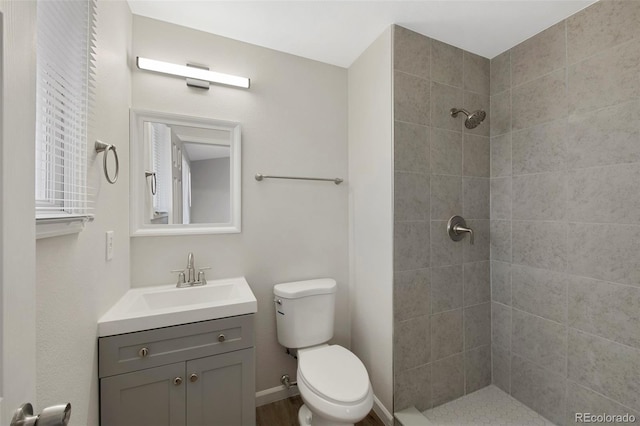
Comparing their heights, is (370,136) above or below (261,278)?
above

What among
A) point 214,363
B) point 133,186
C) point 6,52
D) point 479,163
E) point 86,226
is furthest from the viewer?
point 479,163

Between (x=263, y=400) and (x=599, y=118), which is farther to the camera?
(x=263, y=400)

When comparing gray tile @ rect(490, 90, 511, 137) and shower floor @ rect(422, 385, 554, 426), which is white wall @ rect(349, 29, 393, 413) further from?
gray tile @ rect(490, 90, 511, 137)

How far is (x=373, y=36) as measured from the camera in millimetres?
1663

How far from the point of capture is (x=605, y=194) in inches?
52.3

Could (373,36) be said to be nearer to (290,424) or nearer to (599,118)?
(599,118)

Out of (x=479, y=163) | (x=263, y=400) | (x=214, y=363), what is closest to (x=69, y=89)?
(x=214, y=363)

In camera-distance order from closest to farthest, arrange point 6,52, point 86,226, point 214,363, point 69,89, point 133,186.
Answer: point 6,52, point 69,89, point 86,226, point 214,363, point 133,186

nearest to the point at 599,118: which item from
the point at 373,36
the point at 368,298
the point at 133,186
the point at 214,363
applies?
the point at 373,36

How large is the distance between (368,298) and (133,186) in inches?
61.4

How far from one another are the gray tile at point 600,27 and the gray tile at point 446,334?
1.62m

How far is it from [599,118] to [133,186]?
2483mm

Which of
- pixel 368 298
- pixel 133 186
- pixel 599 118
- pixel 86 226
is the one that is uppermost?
pixel 599 118

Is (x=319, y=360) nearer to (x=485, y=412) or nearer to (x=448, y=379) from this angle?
(x=448, y=379)
